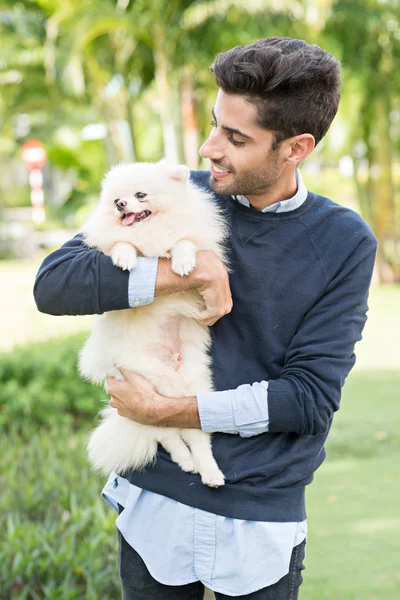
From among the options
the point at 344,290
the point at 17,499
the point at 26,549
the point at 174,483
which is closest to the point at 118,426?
the point at 174,483

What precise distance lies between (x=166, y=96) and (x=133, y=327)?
15158 mm

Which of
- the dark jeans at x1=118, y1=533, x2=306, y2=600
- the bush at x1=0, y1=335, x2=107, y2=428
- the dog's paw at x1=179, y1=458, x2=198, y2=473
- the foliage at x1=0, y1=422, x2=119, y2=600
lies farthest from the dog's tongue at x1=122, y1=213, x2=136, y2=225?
the bush at x1=0, y1=335, x2=107, y2=428

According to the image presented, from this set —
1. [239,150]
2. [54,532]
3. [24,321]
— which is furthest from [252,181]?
[24,321]

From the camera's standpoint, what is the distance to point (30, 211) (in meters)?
36.2

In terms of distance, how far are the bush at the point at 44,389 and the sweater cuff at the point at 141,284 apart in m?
4.51

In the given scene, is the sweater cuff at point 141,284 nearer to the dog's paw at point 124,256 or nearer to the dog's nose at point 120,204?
the dog's paw at point 124,256

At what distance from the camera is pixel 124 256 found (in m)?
2.24

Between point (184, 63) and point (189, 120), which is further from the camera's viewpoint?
point (189, 120)

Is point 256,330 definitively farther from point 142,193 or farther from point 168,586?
point 168,586

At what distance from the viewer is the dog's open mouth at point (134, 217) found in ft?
8.22

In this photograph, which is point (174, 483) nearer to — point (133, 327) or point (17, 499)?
point (133, 327)

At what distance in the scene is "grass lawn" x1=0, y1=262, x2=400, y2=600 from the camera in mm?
3623

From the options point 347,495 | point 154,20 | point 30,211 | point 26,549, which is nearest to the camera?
point 26,549

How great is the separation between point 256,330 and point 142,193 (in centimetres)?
65
